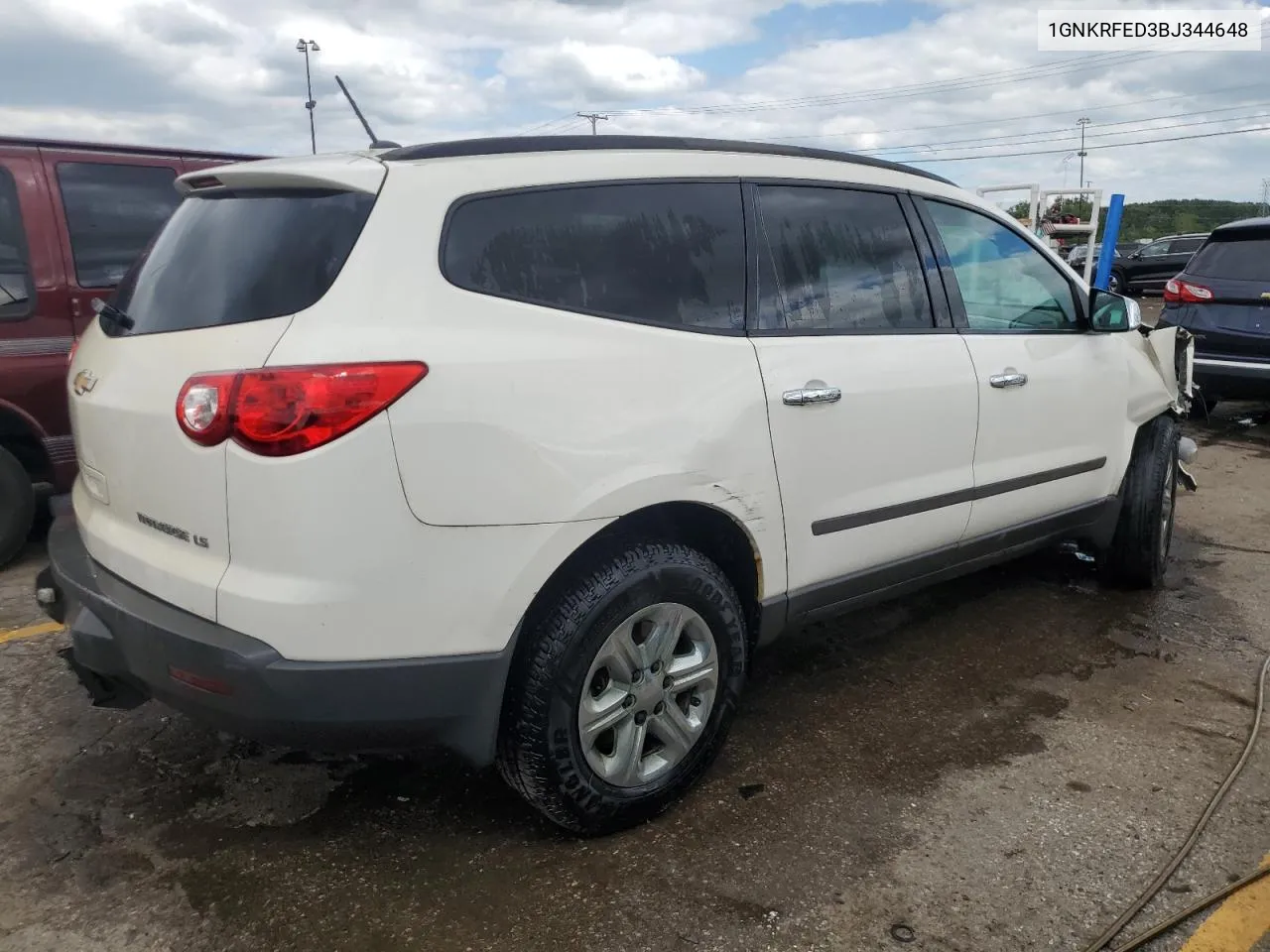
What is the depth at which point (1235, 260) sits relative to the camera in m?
7.81

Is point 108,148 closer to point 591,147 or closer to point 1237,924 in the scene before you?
point 591,147

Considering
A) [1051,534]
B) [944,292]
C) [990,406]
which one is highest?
[944,292]

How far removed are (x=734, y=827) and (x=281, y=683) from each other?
126cm

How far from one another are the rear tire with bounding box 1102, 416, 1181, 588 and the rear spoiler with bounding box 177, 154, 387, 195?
348cm

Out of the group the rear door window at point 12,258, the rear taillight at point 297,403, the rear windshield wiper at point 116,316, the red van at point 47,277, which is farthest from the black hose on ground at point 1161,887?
the rear door window at point 12,258

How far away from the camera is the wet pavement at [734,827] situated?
7.50ft

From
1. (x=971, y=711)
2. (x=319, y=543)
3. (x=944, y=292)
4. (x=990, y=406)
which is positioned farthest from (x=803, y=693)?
(x=319, y=543)

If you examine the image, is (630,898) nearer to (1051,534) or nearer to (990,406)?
(990,406)

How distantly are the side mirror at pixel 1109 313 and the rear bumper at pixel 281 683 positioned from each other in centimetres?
289

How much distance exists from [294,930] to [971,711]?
2190 millimetres

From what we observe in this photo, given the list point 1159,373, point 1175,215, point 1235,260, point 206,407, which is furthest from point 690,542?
point 1175,215

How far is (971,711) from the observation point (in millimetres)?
3355

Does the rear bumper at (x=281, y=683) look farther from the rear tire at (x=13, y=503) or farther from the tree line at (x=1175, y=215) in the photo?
the tree line at (x=1175, y=215)

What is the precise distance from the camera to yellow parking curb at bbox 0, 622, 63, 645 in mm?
3914
